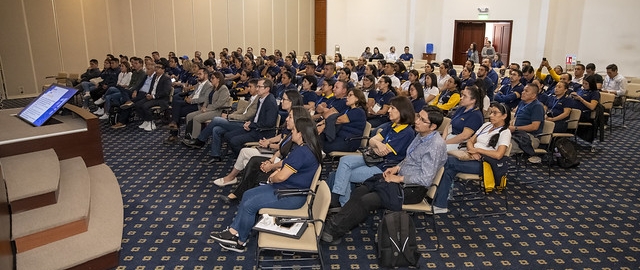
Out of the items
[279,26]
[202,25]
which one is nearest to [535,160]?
[202,25]

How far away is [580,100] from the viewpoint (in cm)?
715

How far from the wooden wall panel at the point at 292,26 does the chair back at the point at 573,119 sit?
48.7 ft

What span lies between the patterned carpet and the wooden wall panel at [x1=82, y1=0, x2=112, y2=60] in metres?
8.85

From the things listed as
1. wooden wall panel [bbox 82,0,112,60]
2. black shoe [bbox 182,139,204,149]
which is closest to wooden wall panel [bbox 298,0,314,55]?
wooden wall panel [bbox 82,0,112,60]

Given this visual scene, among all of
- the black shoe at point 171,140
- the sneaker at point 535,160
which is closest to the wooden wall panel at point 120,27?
the black shoe at point 171,140

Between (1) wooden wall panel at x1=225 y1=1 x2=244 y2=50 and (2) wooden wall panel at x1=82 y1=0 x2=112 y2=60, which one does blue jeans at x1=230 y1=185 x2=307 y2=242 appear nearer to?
(2) wooden wall panel at x1=82 y1=0 x2=112 y2=60

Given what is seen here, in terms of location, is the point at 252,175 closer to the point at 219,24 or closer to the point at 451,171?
the point at 451,171

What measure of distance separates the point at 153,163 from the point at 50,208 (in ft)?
9.15

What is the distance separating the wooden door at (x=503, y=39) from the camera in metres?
16.3

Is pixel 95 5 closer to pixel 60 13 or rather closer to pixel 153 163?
pixel 60 13

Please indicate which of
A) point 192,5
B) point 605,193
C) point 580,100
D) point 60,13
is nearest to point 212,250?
point 605,193

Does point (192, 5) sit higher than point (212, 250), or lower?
higher

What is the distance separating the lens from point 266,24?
1902cm

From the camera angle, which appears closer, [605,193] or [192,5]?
[605,193]
